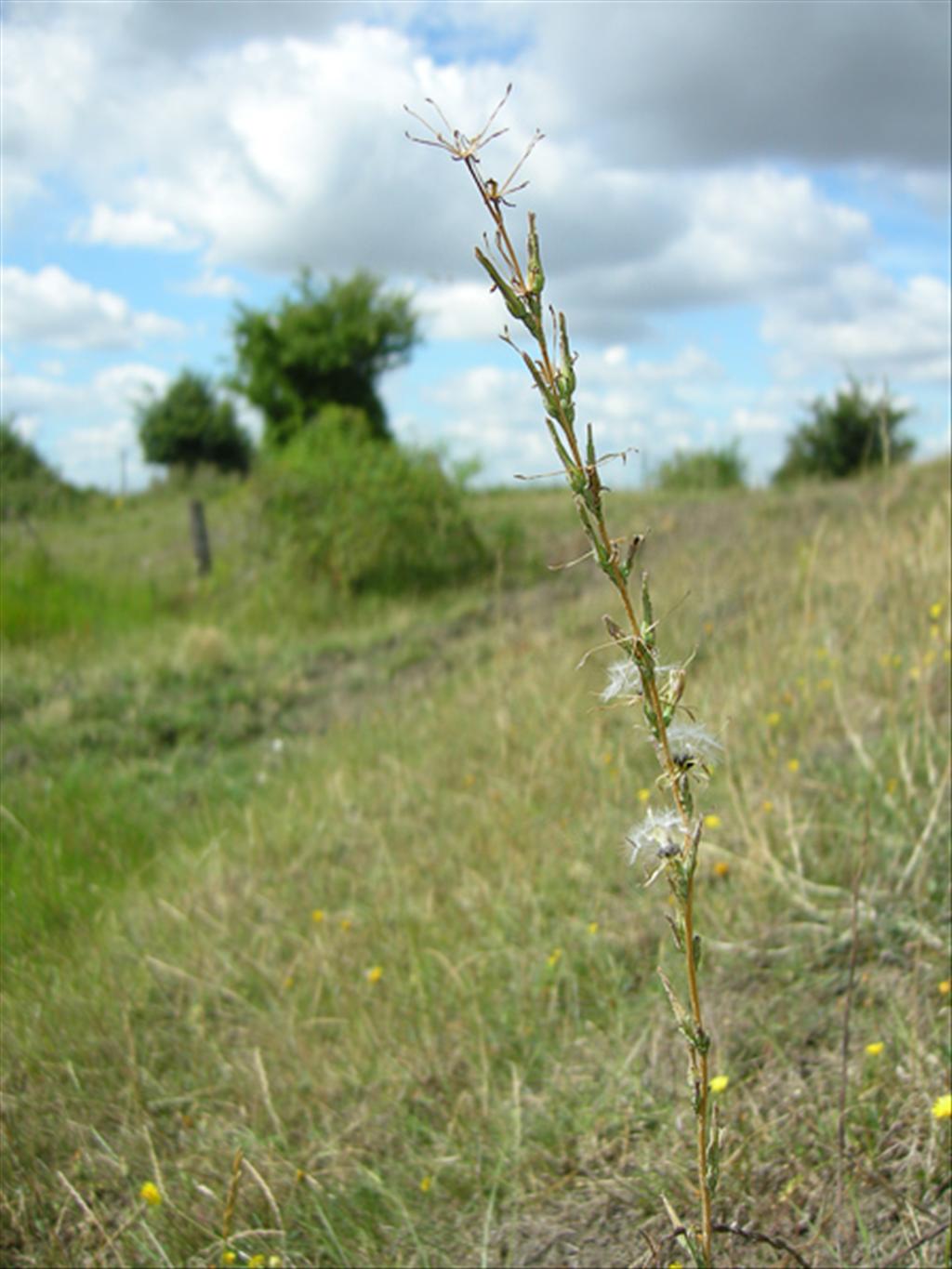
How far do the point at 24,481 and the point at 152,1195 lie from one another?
290cm

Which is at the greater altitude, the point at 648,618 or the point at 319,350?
the point at 319,350

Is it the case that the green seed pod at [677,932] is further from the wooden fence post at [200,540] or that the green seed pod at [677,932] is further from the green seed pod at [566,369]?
the wooden fence post at [200,540]

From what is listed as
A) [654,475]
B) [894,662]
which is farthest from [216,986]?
[654,475]

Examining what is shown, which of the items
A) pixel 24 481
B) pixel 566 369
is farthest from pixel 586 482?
pixel 24 481

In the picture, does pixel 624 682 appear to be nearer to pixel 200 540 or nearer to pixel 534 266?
pixel 534 266

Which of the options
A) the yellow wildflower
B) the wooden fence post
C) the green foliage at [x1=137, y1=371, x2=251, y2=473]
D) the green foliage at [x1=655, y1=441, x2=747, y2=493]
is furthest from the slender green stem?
the green foliage at [x1=137, y1=371, x2=251, y2=473]

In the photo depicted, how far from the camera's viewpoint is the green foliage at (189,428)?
26.2 m

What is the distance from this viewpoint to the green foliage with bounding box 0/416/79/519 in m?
3.47

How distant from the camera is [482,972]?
3.19m

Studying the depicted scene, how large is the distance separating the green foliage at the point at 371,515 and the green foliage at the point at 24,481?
19.2 ft

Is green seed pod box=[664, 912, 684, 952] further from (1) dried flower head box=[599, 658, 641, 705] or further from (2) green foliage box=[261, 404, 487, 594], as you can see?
(2) green foliage box=[261, 404, 487, 594]

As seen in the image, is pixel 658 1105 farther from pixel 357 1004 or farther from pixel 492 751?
pixel 492 751

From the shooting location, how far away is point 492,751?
16.5ft

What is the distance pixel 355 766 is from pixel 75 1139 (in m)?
3.02
